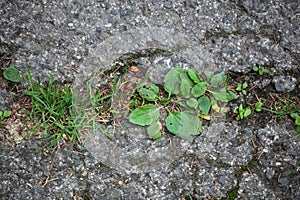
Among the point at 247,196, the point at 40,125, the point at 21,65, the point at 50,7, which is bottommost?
the point at 247,196

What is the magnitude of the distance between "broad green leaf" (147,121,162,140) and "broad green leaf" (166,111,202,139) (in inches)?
2.1

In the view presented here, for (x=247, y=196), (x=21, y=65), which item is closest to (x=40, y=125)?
(x=21, y=65)

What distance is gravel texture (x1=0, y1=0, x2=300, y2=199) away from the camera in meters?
2.52

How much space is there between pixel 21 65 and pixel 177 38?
902mm

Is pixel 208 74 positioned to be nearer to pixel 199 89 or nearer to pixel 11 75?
pixel 199 89

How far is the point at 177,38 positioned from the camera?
2596 mm

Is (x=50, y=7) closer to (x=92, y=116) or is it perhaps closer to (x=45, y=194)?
(x=92, y=116)

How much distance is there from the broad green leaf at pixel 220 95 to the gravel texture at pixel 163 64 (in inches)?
5.2

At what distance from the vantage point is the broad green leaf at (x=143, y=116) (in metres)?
2.52

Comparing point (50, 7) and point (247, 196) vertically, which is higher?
point (50, 7)

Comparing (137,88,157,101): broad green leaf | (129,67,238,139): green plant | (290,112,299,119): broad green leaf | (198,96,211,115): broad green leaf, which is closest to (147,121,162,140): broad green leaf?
(129,67,238,139): green plant

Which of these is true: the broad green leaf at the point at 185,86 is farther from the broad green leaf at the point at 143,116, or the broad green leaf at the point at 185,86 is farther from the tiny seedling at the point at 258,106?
the tiny seedling at the point at 258,106

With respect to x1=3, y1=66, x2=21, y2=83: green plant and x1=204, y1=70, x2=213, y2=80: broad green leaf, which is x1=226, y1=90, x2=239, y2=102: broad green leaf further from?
x1=3, y1=66, x2=21, y2=83: green plant

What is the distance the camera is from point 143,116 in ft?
Result: 8.27
